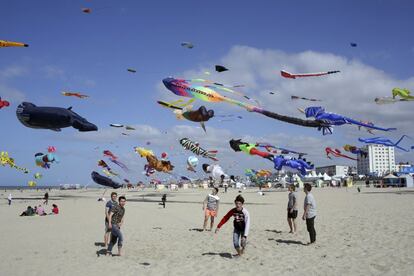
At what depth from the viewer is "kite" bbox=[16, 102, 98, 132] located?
24703 millimetres

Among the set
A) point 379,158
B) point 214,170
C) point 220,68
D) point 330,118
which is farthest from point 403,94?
point 379,158

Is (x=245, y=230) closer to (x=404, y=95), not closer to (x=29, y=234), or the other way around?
(x=29, y=234)

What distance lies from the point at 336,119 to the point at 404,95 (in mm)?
5969

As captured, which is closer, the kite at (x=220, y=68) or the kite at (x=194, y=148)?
the kite at (x=220, y=68)

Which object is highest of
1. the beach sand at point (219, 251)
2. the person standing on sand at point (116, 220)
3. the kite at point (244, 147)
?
the kite at point (244, 147)

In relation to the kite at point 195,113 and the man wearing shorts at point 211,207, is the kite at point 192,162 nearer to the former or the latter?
the kite at point 195,113

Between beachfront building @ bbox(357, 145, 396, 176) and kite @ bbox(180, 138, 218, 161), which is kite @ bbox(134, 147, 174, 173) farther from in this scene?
beachfront building @ bbox(357, 145, 396, 176)

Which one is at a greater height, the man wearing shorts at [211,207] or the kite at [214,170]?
the kite at [214,170]

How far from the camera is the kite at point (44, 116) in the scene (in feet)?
81.0

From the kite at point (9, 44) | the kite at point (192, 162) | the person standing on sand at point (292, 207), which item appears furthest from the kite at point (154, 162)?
the person standing on sand at point (292, 207)

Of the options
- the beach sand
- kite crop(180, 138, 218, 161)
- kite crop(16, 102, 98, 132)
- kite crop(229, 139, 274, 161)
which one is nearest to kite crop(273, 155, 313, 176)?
kite crop(229, 139, 274, 161)

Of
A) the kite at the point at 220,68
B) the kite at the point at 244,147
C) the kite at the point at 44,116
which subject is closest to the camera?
the kite at the point at 220,68

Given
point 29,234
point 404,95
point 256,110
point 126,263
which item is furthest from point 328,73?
point 29,234

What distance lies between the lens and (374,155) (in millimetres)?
174375
